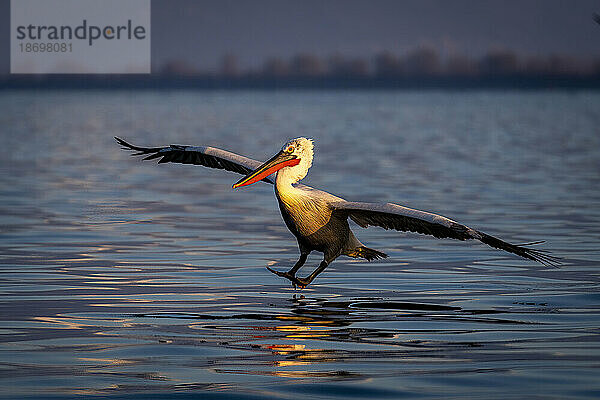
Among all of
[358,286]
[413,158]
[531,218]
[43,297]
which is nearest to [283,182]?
[358,286]

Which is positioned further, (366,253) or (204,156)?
(204,156)

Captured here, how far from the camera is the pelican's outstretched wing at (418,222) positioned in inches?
481

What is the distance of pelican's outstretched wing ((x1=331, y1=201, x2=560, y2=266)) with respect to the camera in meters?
12.2

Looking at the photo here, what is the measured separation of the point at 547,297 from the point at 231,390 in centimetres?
483

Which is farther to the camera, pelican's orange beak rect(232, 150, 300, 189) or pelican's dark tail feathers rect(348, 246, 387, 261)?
pelican's dark tail feathers rect(348, 246, 387, 261)

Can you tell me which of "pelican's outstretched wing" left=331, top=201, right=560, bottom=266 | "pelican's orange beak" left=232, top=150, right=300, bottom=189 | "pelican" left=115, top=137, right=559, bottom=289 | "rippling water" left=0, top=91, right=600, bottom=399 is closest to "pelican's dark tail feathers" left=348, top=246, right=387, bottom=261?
"pelican" left=115, top=137, right=559, bottom=289

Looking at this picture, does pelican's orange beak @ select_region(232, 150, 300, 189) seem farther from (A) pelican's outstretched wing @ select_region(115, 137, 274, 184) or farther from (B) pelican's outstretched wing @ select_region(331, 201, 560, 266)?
(A) pelican's outstretched wing @ select_region(115, 137, 274, 184)

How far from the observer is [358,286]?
46.3ft

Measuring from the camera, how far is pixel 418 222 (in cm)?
1274

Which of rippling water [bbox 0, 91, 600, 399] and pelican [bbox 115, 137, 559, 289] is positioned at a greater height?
pelican [bbox 115, 137, 559, 289]

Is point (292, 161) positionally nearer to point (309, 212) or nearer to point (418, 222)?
point (309, 212)

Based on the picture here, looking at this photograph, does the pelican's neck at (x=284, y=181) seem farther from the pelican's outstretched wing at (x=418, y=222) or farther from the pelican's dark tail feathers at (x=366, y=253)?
the pelican's dark tail feathers at (x=366, y=253)

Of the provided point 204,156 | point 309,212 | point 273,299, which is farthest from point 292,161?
point 204,156

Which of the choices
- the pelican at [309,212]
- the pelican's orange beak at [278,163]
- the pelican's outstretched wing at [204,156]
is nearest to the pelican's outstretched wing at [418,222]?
the pelican at [309,212]
